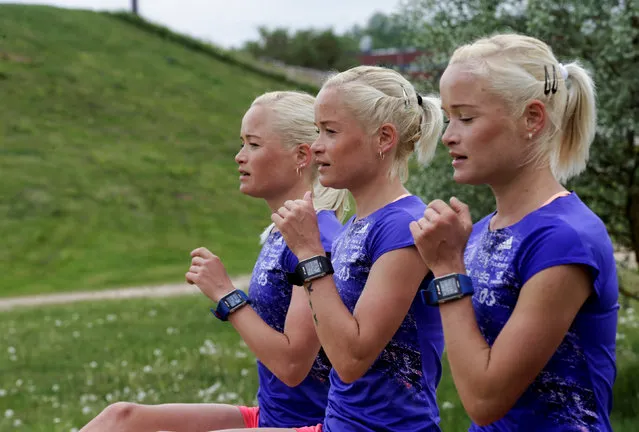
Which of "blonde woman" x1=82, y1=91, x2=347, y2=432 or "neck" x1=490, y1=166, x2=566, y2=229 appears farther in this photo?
"blonde woman" x1=82, y1=91, x2=347, y2=432

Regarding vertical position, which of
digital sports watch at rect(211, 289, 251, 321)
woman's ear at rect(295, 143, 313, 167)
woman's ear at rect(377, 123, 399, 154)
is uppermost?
woman's ear at rect(377, 123, 399, 154)

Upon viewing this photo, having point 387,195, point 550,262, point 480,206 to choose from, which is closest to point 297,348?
point 387,195

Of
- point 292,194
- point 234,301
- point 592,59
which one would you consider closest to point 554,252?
point 234,301

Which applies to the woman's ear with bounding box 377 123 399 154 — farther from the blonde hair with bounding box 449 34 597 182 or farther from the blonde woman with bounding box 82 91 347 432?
the blonde hair with bounding box 449 34 597 182

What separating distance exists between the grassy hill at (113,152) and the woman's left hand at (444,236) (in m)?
17.3

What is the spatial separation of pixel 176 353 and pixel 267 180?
694cm

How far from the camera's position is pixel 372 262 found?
124 inches

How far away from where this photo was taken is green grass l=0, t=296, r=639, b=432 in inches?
304

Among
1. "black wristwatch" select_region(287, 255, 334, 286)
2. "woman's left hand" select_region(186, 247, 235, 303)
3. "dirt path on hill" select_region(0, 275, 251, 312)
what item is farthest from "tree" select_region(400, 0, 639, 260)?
"dirt path on hill" select_region(0, 275, 251, 312)

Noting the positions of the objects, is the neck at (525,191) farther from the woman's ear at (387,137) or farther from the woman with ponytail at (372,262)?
the woman's ear at (387,137)

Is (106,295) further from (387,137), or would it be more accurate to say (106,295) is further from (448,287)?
(448,287)

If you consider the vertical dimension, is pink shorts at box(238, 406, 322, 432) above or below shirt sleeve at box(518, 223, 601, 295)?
below

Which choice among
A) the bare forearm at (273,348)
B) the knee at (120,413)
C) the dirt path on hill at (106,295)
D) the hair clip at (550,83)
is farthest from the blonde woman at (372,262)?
the dirt path on hill at (106,295)

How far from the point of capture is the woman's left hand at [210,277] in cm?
356
